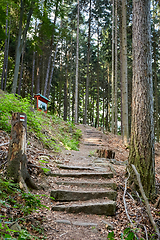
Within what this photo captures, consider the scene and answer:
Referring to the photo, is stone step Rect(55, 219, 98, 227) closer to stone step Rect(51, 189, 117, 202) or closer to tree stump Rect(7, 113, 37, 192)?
stone step Rect(51, 189, 117, 202)

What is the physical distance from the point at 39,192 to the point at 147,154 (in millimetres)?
2477

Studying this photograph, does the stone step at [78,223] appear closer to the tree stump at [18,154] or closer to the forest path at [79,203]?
the forest path at [79,203]

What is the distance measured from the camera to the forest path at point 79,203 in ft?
9.02

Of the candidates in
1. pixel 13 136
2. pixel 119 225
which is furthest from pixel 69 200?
pixel 13 136

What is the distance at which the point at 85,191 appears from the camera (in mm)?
3627

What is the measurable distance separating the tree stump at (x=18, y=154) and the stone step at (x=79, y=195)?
2.15 feet

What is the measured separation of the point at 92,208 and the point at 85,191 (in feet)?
1.35

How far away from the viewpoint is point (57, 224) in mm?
2814

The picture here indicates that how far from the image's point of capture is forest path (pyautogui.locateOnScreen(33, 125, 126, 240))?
2750 millimetres

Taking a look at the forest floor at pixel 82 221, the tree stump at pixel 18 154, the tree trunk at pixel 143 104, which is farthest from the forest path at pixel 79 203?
the tree trunk at pixel 143 104

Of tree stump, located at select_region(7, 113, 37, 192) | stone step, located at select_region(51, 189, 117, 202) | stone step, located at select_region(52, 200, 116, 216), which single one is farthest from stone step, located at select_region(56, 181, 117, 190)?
tree stump, located at select_region(7, 113, 37, 192)

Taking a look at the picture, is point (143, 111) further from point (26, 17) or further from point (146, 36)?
point (26, 17)

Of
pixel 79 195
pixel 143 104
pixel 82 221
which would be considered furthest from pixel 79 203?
pixel 143 104

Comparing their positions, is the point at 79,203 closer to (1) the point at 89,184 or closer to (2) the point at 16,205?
(1) the point at 89,184
